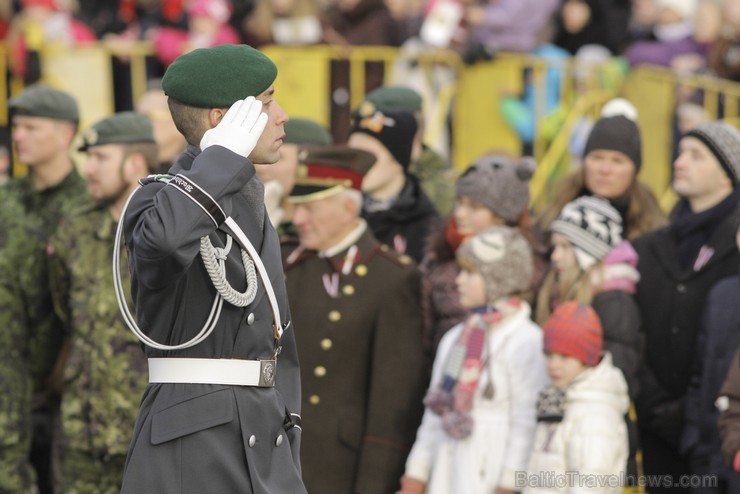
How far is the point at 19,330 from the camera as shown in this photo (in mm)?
8156

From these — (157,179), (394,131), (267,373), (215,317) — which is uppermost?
(394,131)

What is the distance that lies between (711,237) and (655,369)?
0.71 metres

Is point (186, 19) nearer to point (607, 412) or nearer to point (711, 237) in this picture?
point (711, 237)

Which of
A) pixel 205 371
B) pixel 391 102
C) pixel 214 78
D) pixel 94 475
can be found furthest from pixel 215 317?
pixel 391 102

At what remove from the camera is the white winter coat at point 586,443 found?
6.41m

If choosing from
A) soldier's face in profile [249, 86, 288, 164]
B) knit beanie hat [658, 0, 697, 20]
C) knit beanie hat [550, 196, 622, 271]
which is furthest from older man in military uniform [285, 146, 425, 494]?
knit beanie hat [658, 0, 697, 20]

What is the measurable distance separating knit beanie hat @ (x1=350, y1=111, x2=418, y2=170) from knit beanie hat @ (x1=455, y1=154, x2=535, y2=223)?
2.20ft

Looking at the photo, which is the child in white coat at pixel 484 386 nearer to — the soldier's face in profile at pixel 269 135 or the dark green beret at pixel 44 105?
the soldier's face in profile at pixel 269 135

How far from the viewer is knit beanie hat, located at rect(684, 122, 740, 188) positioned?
25.2 feet

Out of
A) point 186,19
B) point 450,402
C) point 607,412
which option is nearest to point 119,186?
point 450,402

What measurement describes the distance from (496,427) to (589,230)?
3.73 feet

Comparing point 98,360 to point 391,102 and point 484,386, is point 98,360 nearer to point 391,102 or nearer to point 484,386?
point 484,386

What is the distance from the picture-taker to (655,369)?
25.0ft

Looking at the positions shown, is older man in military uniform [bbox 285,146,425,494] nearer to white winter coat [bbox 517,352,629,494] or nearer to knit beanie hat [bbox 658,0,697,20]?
white winter coat [bbox 517,352,629,494]
